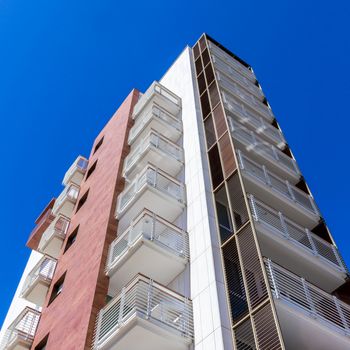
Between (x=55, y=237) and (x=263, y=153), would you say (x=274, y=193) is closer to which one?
(x=263, y=153)

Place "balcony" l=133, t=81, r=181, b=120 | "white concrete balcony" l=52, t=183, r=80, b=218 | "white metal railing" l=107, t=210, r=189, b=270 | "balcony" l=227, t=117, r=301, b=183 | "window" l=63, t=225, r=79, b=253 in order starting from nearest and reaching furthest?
"white metal railing" l=107, t=210, r=189, b=270 → "balcony" l=227, t=117, r=301, b=183 → "window" l=63, t=225, r=79, b=253 → "balcony" l=133, t=81, r=181, b=120 → "white concrete balcony" l=52, t=183, r=80, b=218

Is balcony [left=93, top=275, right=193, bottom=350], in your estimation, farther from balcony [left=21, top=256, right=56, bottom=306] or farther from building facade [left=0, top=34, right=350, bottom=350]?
balcony [left=21, top=256, right=56, bottom=306]

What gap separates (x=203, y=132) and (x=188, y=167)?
8.32 feet

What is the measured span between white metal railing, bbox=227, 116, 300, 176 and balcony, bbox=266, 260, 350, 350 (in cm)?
860

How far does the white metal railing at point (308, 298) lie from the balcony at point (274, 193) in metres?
5.08

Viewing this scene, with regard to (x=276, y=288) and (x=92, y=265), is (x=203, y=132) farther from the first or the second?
(x=276, y=288)

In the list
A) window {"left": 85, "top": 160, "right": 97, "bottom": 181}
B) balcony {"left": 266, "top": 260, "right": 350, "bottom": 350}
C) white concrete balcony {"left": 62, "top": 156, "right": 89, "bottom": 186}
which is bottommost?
balcony {"left": 266, "top": 260, "right": 350, "bottom": 350}

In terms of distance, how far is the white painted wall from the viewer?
12539mm

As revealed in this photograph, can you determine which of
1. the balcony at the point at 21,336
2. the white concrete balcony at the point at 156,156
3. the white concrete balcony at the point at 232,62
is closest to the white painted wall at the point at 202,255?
the white concrete balcony at the point at 156,156

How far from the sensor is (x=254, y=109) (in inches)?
1092

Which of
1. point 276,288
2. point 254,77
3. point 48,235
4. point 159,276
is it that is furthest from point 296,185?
point 254,77

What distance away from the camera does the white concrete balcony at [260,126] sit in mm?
24156

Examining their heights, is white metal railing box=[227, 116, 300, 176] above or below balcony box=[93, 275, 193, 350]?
above

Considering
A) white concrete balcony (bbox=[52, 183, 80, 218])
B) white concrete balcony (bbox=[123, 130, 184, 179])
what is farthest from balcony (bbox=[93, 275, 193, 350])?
white concrete balcony (bbox=[52, 183, 80, 218])
